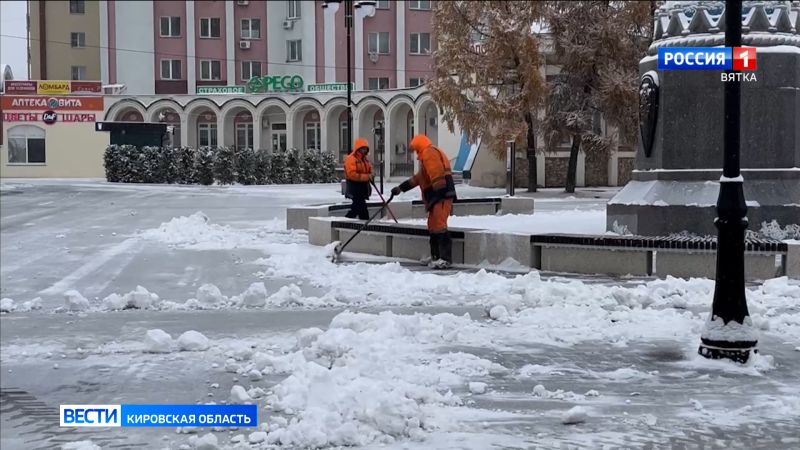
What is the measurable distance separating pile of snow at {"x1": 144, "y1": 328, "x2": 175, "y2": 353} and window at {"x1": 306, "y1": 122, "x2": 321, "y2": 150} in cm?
5500

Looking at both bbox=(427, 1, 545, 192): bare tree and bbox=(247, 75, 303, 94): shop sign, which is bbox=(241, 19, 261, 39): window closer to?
bbox=(247, 75, 303, 94): shop sign

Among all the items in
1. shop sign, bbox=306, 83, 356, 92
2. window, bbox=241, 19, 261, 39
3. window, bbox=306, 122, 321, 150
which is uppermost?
window, bbox=241, 19, 261, 39

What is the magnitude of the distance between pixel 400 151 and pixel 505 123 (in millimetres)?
24115

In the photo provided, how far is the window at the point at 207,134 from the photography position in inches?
2537

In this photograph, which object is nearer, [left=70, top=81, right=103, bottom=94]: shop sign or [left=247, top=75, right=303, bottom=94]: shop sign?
[left=70, top=81, right=103, bottom=94]: shop sign

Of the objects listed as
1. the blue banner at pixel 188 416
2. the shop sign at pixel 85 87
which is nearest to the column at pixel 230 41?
the shop sign at pixel 85 87

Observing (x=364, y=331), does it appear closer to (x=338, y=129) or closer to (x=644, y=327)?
(x=644, y=327)

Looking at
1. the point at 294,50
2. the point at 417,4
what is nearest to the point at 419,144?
the point at 417,4

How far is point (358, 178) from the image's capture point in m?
17.9

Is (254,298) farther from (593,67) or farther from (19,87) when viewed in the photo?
(19,87)

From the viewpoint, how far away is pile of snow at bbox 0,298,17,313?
10.4 meters

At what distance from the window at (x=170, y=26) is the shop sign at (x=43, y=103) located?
32.8 ft

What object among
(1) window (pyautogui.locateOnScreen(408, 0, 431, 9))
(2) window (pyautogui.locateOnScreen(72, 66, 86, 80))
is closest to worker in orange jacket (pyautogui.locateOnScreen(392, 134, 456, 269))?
(1) window (pyautogui.locateOnScreen(408, 0, 431, 9))

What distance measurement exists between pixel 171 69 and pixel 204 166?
22.8 m
